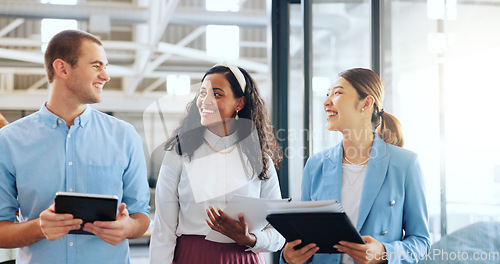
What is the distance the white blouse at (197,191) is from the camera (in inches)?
72.3

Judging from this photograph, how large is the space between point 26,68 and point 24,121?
137 inches

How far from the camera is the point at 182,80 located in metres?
4.07

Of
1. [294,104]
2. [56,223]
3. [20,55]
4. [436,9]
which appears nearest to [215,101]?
[56,223]

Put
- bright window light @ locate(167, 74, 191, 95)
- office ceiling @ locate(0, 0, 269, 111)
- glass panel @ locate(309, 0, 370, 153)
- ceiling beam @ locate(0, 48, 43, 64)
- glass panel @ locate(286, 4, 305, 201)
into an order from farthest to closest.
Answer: office ceiling @ locate(0, 0, 269, 111)
ceiling beam @ locate(0, 48, 43, 64)
bright window light @ locate(167, 74, 191, 95)
glass panel @ locate(286, 4, 305, 201)
glass panel @ locate(309, 0, 370, 153)

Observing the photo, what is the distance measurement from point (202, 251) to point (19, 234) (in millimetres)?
634

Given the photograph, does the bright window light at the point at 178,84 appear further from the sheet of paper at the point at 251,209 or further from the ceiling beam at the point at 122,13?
the sheet of paper at the point at 251,209

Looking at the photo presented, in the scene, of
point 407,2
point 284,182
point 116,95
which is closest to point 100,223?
point 407,2

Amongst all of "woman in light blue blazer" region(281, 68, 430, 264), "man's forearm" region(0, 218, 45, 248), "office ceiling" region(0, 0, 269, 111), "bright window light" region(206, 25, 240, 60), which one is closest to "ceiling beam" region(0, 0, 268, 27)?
"office ceiling" region(0, 0, 269, 111)

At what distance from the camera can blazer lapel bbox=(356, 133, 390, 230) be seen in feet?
5.70

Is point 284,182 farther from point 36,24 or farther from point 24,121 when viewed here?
point 36,24

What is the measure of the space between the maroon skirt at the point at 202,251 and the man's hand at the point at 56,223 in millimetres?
446

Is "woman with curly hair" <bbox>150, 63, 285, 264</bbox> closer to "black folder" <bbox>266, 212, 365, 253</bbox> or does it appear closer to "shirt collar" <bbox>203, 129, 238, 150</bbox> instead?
"shirt collar" <bbox>203, 129, 238, 150</bbox>

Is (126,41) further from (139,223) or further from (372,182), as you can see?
(372,182)

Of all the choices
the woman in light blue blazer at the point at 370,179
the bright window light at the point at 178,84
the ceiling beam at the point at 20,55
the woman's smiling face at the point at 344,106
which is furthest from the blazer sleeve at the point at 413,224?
the ceiling beam at the point at 20,55
